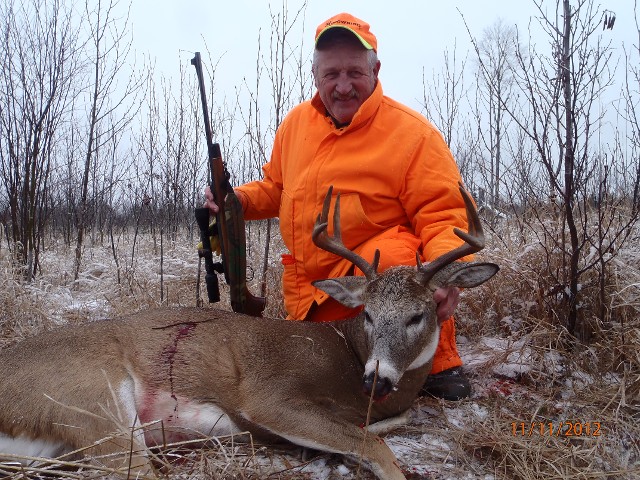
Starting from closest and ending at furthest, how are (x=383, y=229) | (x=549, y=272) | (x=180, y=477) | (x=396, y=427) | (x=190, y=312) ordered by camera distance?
(x=180, y=477) → (x=396, y=427) → (x=190, y=312) → (x=383, y=229) → (x=549, y=272)

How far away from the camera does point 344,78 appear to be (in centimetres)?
372

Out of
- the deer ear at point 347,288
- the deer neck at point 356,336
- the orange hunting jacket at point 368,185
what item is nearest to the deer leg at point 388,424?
the deer neck at point 356,336

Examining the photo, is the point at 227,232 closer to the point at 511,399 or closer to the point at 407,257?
the point at 407,257

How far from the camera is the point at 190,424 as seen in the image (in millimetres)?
2715

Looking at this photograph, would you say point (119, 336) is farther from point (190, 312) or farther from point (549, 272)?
point (549, 272)

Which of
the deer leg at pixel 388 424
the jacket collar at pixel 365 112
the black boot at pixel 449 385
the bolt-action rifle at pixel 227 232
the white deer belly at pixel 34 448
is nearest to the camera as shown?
the white deer belly at pixel 34 448

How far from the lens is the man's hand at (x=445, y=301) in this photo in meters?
2.87

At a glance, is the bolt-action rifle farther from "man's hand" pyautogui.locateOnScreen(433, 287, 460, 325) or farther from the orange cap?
"man's hand" pyautogui.locateOnScreen(433, 287, 460, 325)

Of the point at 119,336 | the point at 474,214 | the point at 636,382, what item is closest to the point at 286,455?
the point at 119,336

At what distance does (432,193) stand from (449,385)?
46.5 inches

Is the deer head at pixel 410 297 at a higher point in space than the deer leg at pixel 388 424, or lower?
higher

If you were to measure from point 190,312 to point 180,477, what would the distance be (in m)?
1.13

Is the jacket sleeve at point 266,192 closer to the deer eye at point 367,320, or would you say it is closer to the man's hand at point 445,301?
the deer eye at point 367,320

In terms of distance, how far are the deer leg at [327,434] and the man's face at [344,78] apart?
2064mm
